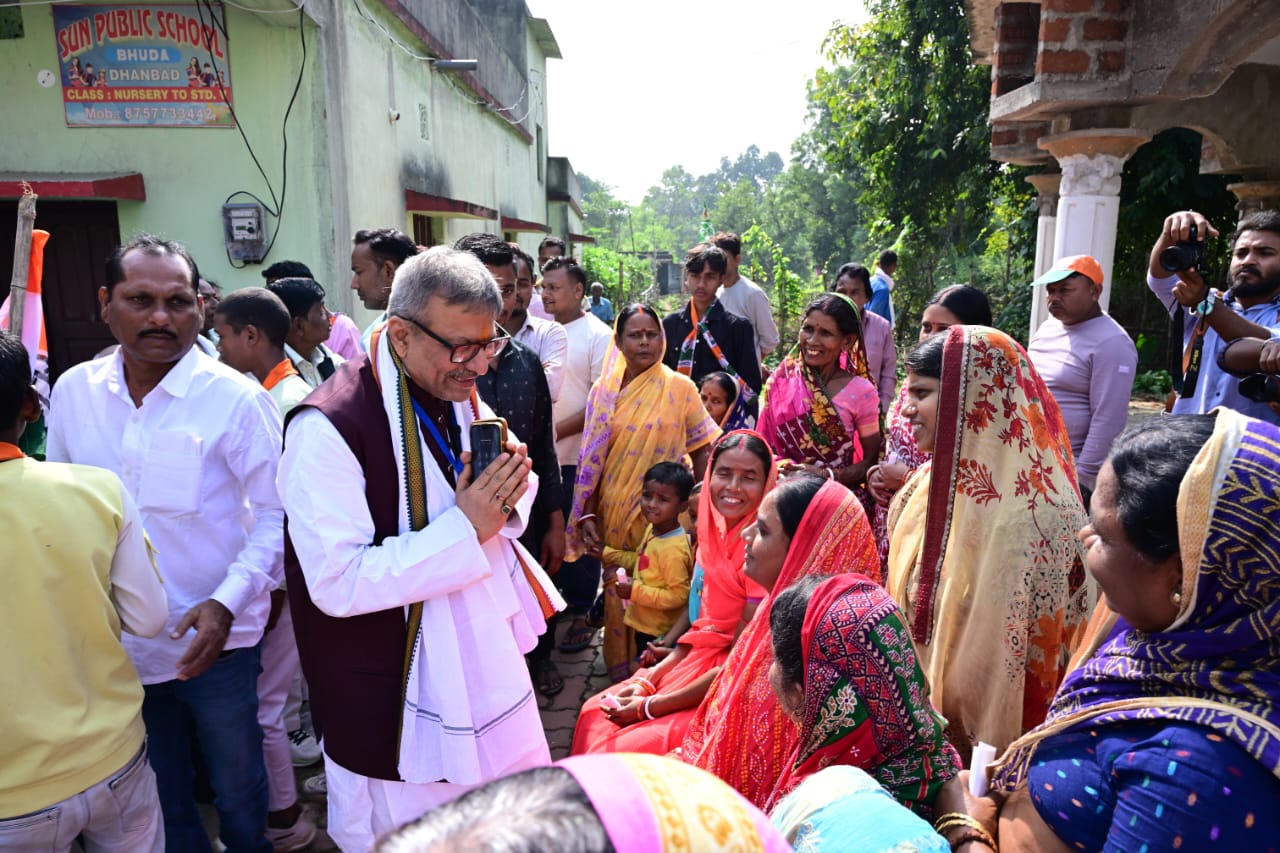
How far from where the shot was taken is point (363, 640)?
1942 mm

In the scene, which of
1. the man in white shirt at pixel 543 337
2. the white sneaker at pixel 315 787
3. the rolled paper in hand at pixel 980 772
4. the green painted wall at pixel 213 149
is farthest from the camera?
the green painted wall at pixel 213 149

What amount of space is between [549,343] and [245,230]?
10.3 ft

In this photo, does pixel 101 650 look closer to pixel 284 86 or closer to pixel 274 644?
pixel 274 644

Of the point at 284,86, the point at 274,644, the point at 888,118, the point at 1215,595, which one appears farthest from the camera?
the point at 888,118

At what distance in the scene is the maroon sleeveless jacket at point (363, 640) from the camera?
1.91 m

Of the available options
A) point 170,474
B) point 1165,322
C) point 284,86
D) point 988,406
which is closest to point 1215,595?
point 988,406

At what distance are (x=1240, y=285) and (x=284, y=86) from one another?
6126mm

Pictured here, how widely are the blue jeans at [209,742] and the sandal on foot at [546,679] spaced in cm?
167

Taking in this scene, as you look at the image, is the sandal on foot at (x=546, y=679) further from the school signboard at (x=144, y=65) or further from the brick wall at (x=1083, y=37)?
the school signboard at (x=144, y=65)

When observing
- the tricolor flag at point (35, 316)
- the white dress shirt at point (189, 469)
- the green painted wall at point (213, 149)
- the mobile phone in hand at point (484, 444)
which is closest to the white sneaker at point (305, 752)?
the white dress shirt at point (189, 469)

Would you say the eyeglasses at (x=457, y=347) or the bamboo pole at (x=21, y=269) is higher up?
the bamboo pole at (x=21, y=269)

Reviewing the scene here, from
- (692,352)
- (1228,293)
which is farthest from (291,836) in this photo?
(1228,293)

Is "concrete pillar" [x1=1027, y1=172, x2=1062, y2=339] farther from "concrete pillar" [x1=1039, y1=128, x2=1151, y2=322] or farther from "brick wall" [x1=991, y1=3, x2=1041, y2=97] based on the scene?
"brick wall" [x1=991, y1=3, x2=1041, y2=97]

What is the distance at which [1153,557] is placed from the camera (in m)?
1.30
